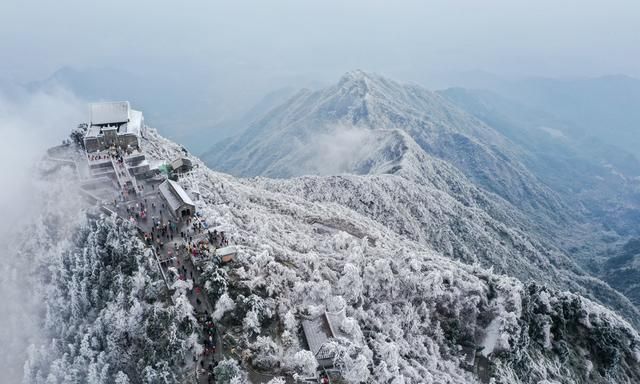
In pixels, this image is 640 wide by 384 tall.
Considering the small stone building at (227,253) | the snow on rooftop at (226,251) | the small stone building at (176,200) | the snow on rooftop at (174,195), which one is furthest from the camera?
the snow on rooftop at (174,195)

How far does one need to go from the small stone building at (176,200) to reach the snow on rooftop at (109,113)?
2795 cm

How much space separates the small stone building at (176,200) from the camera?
6156 cm

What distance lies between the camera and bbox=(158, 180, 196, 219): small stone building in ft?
202

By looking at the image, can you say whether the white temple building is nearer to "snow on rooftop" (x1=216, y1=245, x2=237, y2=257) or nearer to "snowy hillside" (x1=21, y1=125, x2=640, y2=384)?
"snowy hillside" (x1=21, y1=125, x2=640, y2=384)

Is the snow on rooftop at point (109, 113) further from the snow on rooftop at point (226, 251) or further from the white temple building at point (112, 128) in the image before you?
the snow on rooftop at point (226, 251)

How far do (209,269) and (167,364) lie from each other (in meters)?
11.7

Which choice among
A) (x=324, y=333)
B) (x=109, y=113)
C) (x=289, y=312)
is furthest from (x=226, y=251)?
(x=109, y=113)

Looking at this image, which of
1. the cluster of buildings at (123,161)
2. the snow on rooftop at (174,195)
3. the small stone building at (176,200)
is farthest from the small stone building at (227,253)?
the snow on rooftop at (174,195)

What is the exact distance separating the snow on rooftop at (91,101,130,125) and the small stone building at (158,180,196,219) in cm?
2795

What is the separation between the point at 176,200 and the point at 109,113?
37352mm

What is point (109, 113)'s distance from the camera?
89.2 m

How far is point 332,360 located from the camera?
4247 centimetres

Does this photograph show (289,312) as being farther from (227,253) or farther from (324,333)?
(227,253)

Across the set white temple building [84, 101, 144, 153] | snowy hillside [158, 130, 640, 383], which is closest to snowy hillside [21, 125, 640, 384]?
snowy hillside [158, 130, 640, 383]
